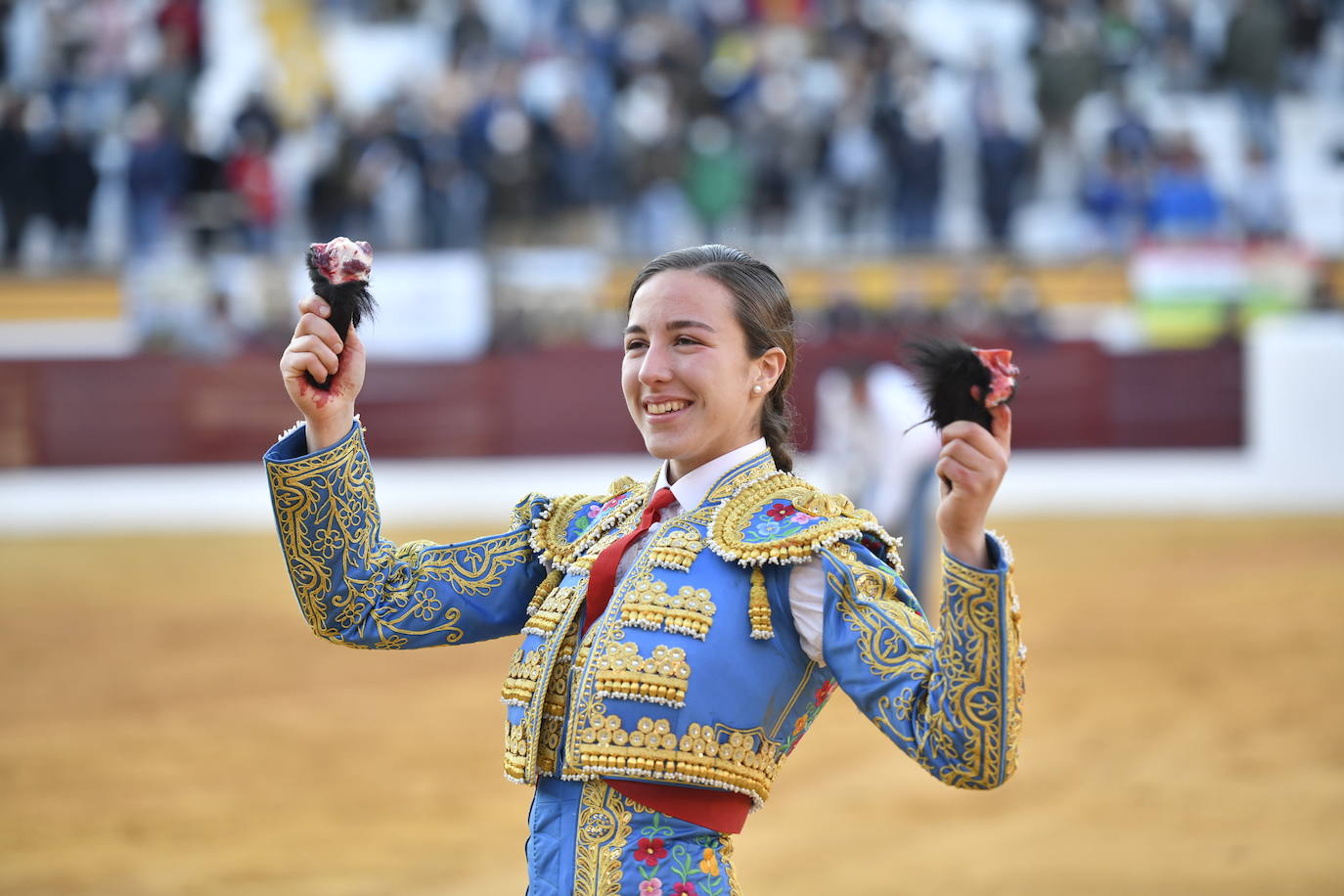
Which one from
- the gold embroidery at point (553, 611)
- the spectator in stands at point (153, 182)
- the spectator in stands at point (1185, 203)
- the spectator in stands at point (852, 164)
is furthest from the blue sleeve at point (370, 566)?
the spectator in stands at point (852, 164)

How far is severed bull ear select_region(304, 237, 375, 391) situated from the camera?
1744mm

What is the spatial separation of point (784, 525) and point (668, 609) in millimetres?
144

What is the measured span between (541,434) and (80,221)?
3910 millimetres

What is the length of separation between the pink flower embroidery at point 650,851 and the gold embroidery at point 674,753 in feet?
0.23

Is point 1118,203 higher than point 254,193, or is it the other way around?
point 254,193

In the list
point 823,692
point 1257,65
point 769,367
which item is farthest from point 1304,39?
point 823,692

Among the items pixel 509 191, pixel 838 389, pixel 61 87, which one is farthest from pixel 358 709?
pixel 61 87

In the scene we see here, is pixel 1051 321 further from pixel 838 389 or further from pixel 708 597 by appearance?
pixel 708 597

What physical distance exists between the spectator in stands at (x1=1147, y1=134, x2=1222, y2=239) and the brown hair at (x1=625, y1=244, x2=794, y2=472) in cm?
1114

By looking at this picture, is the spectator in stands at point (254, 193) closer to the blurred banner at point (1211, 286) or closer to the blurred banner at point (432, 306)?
the blurred banner at point (432, 306)

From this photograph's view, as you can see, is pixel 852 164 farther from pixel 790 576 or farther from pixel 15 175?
pixel 790 576

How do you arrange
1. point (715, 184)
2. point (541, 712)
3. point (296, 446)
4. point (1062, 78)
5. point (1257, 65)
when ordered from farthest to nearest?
point (1257, 65) < point (1062, 78) < point (715, 184) < point (296, 446) < point (541, 712)

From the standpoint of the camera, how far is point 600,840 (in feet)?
5.39

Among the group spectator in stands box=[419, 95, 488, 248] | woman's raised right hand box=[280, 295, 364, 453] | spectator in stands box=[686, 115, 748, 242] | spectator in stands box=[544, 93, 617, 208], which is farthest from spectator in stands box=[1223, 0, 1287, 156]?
woman's raised right hand box=[280, 295, 364, 453]
